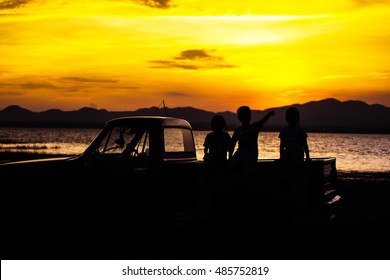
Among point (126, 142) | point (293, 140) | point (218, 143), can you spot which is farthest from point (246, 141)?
point (126, 142)

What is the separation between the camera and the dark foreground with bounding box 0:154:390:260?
948cm

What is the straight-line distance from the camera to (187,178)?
33.3 feet

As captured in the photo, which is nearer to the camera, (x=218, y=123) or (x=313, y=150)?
(x=218, y=123)

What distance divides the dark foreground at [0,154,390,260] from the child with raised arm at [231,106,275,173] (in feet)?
3.49

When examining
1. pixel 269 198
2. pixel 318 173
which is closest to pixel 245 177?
pixel 269 198

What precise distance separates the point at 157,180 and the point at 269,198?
5.77 ft

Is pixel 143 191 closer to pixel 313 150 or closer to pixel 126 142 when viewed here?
pixel 126 142

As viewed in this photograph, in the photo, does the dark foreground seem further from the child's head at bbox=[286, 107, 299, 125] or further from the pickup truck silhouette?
the child's head at bbox=[286, 107, 299, 125]

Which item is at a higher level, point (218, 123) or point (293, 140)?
point (218, 123)

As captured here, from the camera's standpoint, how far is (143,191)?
33.3 ft

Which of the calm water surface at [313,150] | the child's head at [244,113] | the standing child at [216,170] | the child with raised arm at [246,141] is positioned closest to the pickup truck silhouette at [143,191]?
the standing child at [216,170]

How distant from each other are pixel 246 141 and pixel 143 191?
5.92 feet

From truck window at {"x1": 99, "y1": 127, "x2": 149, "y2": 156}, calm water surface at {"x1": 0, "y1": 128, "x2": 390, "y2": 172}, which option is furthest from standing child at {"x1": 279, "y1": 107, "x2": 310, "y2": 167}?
calm water surface at {"x1": 0, "y1": 128, "x2": 390, "y2": 172}
